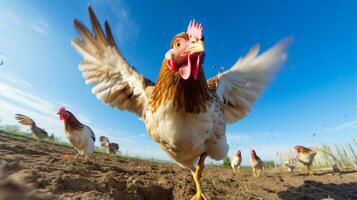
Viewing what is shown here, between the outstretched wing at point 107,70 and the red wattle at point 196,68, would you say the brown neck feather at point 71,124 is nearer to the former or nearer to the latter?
the outstretched wing at point 107,70

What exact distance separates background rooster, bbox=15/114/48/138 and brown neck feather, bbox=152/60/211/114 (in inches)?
394

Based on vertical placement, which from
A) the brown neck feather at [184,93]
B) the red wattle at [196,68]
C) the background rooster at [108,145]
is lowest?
the brown neck feather at [184,93]

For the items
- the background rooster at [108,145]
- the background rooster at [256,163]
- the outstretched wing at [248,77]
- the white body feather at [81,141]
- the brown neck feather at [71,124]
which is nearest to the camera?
the outstretched wing at [248,77]

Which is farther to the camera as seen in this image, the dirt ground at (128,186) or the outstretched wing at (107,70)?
the outstretched wing at (107,70)

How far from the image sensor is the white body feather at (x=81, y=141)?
23.1ft

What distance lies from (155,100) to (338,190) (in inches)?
220

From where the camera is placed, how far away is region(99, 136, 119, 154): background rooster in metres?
12.9

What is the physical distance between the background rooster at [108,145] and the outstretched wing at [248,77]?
9598mm

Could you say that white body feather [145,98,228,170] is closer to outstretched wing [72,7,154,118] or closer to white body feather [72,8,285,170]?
white body feather [72,8,285,170]

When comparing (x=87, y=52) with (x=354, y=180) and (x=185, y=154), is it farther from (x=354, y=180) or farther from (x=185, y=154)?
(x=354, y=180)

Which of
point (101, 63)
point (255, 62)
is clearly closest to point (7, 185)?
point (101, 63)

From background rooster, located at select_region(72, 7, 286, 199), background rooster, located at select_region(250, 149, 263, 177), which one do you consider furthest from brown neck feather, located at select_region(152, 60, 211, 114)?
background rooster, located at select_region(250, 149, 263, 177)

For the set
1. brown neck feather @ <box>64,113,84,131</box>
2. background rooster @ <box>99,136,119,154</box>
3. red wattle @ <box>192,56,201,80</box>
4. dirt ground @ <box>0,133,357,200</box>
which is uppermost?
background rooster @ <box>99,136,119,154</box>

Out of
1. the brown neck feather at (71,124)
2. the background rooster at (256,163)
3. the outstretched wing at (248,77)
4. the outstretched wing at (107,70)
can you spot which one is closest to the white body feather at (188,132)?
the outstretched wing at (107,70)
